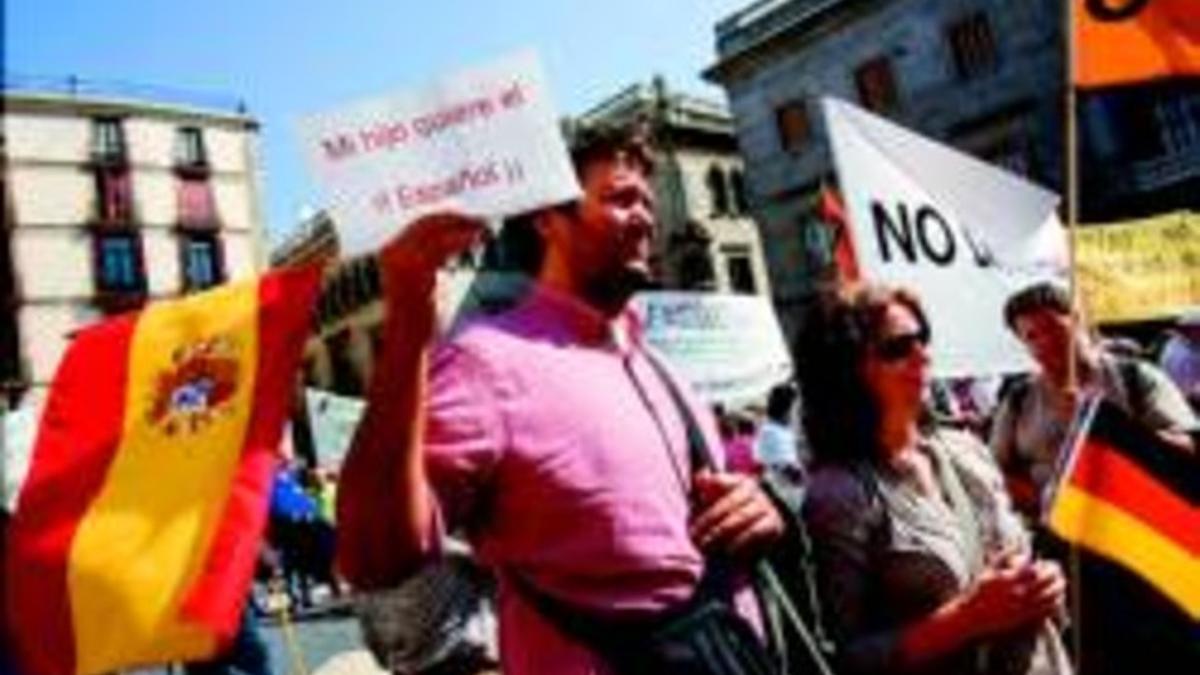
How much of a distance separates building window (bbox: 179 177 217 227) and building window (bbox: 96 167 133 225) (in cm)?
154

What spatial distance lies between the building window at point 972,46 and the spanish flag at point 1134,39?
24782 mm

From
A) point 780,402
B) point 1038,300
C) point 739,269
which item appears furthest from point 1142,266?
point 739,269

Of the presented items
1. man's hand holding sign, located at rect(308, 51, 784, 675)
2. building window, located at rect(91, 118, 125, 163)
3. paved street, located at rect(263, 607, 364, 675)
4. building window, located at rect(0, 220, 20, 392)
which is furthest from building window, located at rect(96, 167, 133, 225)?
man's hand holding sign, located at rect(308, 51, 784, 675)

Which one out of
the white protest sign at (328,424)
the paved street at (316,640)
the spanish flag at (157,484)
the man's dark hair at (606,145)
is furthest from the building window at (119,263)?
the man's dark hair at (606,145)

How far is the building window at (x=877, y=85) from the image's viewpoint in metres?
30.8

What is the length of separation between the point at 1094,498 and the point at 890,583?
28.2 inches

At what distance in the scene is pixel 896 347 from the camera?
340 centimetres

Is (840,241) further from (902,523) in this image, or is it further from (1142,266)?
(902,523)

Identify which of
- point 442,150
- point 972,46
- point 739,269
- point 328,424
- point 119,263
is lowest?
point 442,150

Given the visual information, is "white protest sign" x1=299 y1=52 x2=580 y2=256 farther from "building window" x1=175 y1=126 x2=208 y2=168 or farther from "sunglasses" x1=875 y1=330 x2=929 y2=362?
"building window" x1=175 y1=126 x2=208 y2=168

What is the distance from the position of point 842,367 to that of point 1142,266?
4969mm

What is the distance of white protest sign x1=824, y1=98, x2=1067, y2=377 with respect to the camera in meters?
6.09

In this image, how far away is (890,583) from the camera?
3.13m

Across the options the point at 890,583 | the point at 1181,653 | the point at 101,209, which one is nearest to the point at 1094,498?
the point at 1181,653
